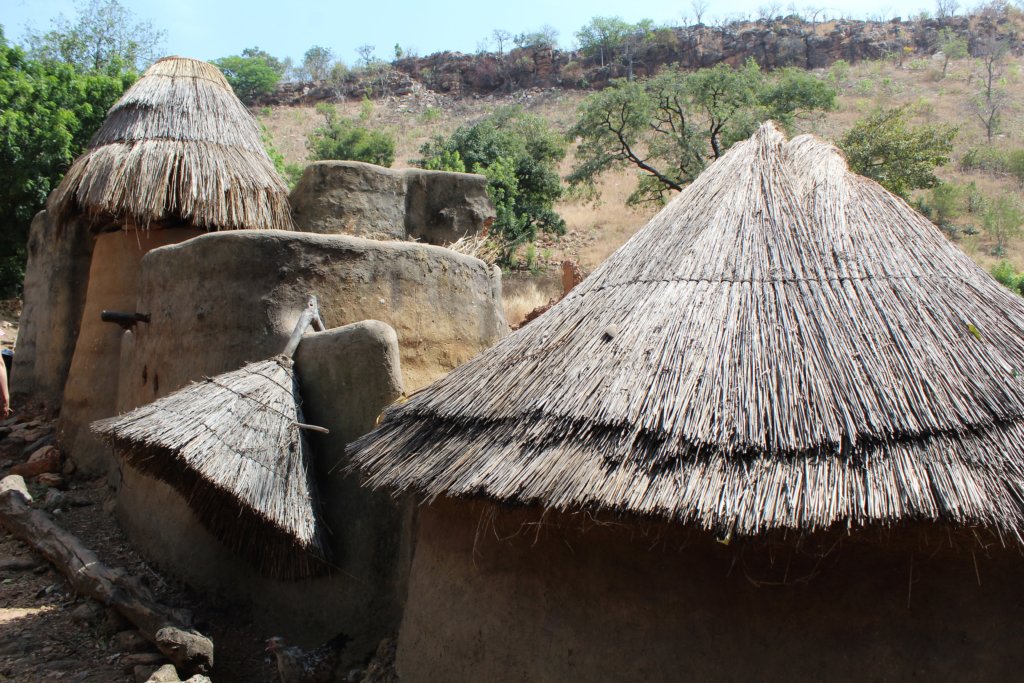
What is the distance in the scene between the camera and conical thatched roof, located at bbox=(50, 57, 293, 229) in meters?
7.95

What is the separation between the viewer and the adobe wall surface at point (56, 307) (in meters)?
9.77

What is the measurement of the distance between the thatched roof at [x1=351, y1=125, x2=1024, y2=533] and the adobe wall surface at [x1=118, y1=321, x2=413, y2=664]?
0.90 metres

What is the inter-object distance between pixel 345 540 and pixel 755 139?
3.55 m

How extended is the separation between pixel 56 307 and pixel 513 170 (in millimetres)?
12134

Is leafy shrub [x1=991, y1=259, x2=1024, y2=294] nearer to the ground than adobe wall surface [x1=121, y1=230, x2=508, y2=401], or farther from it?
nearer to the ground

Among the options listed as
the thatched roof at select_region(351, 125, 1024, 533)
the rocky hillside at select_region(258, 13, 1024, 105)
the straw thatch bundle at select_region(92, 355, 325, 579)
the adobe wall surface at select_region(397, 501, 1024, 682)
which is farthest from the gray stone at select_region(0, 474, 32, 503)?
the rocky hillside at select_region(258, 13, 1024, 105)

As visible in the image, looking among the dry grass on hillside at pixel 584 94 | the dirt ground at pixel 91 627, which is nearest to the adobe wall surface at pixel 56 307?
the dirt ground at pixel 91 627

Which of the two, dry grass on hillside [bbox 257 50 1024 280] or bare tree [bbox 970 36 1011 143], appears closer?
dry grass on hillside [bbox 257 50 1024 280]

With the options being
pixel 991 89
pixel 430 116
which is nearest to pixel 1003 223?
pixel 991 89

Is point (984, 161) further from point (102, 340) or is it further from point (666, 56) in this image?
point (102, 340)

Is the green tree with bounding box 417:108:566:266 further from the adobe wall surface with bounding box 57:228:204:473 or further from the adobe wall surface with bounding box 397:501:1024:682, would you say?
the adobe wall surface with bounding box 397:501:1024:682

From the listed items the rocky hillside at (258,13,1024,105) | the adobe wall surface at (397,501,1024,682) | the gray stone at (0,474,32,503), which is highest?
the rocky hillside at (258,13,1024,105)

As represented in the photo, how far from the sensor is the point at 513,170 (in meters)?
20.4

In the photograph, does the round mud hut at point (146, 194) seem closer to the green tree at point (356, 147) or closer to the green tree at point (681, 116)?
the green tree at point (681, 116)
